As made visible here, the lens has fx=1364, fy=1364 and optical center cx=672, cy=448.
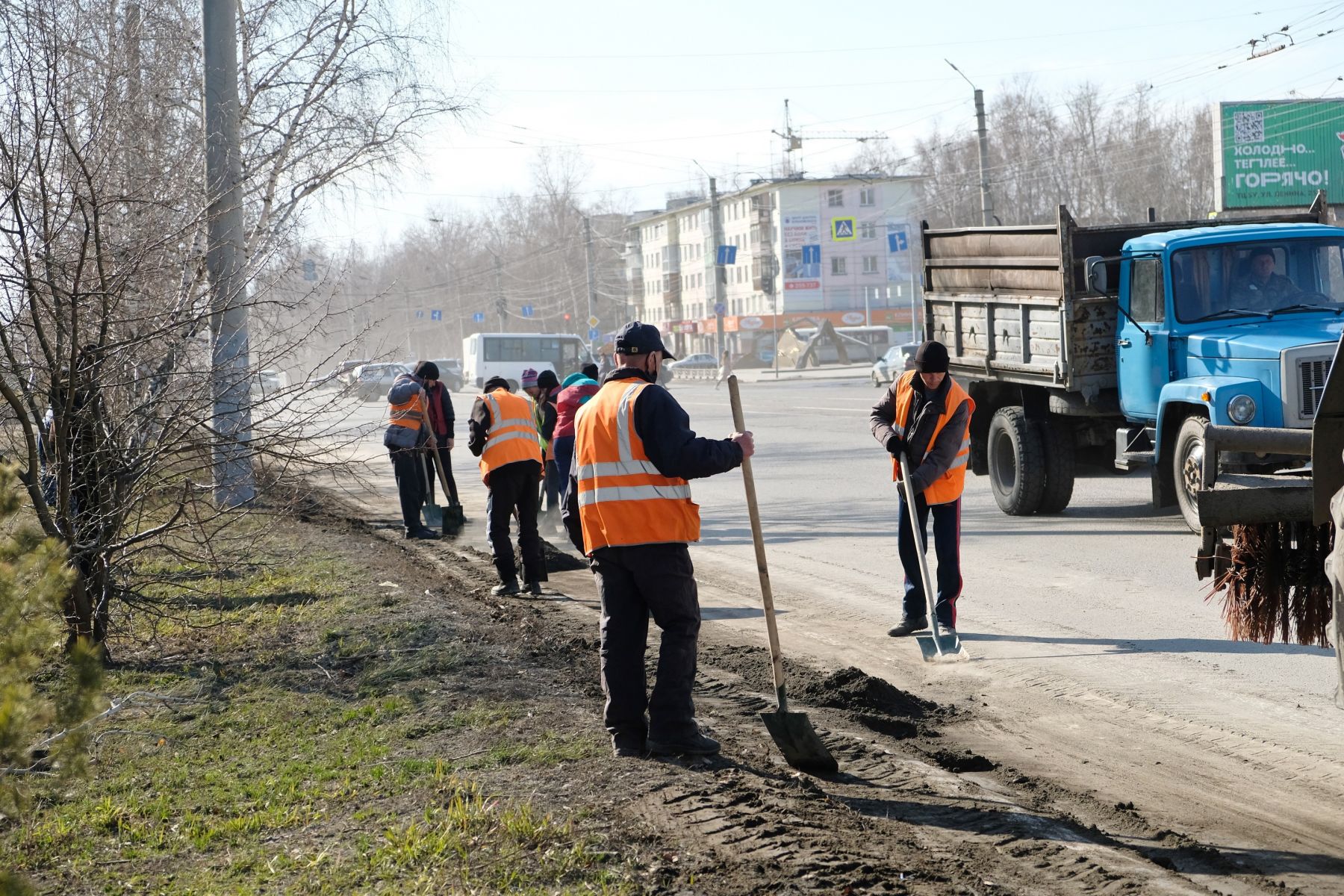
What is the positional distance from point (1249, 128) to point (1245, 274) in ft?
106

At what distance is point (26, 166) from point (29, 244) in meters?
0.47

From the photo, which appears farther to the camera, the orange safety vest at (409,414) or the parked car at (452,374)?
the parked car at (452,374)

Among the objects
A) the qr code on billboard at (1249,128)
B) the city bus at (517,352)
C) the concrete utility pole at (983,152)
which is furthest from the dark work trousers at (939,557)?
the city bus at (517,352)

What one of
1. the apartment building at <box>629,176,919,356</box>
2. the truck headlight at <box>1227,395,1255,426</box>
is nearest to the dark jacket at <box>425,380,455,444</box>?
the truck headlight at <box>1227,395,1255,426</box>

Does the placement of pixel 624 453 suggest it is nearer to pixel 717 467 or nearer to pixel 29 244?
pixel 717 467

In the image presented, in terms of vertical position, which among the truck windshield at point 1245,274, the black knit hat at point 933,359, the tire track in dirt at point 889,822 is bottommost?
the tire track in dirt at point 889,822

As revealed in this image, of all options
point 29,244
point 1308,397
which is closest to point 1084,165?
point 1308,397

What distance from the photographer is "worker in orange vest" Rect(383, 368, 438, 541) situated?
1357 cm

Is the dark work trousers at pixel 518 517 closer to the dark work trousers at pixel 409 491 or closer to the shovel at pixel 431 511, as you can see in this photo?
the dark work trousers at pixel 409 491

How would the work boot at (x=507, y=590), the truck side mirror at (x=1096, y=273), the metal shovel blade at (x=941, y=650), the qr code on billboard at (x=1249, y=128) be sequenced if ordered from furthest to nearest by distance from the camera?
the qr code on billboard at (x=1249, y=128)
the truck side mirror at (x=1096, y=273)
the work boot at (x=507, y=590)
the metal shovel blade at (x=941, y=650)

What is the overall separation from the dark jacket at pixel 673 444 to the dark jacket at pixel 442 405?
8.95 meters

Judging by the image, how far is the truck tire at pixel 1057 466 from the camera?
40.9ft

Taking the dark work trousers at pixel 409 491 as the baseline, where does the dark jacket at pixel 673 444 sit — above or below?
above

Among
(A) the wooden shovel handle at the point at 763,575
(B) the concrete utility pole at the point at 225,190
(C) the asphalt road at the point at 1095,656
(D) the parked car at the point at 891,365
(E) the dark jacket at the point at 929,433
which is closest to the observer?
(C) the asphalt road at the point at 1095,656
